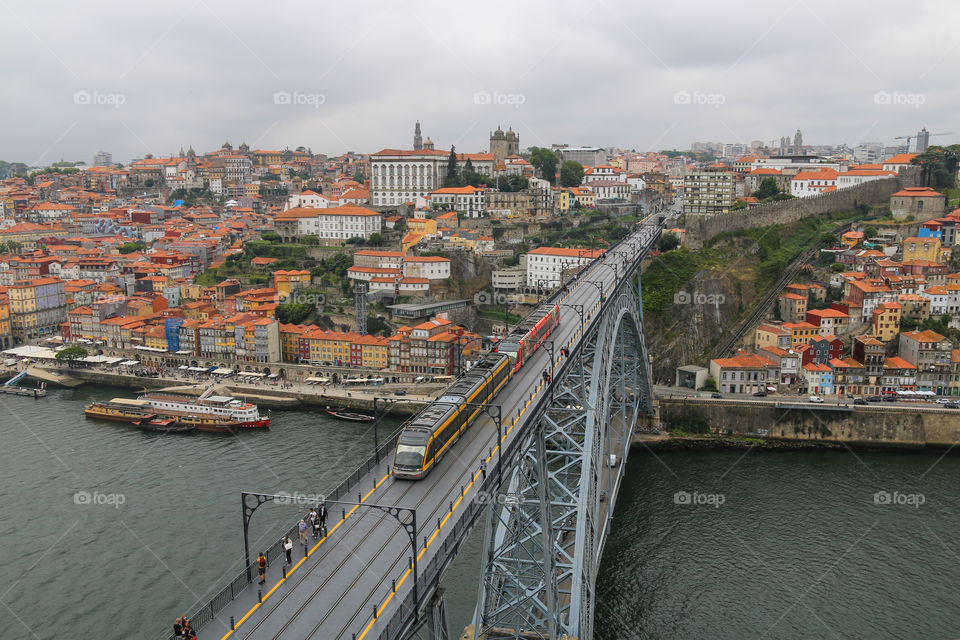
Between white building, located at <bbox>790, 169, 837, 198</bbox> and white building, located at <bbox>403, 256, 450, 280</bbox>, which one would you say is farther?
white building, located at <bbox>790, 169, 837, 198</bbox>

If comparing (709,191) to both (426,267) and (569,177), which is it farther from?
(569,177)

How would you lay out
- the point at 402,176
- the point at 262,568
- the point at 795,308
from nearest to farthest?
the point at 262,568 → the point at 795,308 → the point at 402,176

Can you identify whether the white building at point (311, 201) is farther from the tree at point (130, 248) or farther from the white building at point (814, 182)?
the white building at point (814, 182)

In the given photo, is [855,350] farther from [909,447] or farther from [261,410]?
[261,410]

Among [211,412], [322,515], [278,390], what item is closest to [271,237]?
[278,390]

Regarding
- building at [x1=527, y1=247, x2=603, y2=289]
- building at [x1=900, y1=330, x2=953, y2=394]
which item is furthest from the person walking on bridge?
building at [x1=527, y1=247, x2=603, y2=289]

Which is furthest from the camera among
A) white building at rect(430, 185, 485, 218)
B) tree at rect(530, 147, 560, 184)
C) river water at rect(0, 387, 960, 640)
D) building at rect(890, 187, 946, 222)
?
tree at rect(530, 147, 560, 184)

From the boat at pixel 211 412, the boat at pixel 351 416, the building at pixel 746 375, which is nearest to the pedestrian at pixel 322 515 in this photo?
the boat at pixel 351 416

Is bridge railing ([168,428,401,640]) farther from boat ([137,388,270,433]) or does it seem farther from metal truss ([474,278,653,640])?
boat ([137,388,270,433])

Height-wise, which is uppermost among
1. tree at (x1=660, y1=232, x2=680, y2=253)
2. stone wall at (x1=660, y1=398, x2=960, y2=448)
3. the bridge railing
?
tree at (x1=660, y1=232, x2=680, y2=253)
